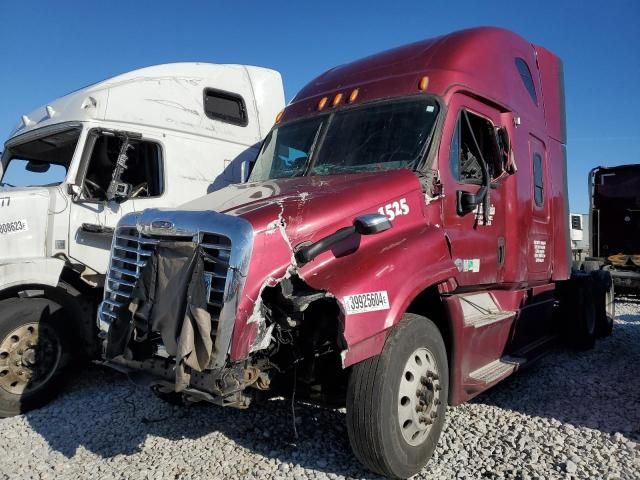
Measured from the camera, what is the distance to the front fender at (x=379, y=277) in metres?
2.95

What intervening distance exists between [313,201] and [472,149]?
190cm

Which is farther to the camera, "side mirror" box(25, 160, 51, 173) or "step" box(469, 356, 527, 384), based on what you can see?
"side mirror" box(25, 160, 51, 173)

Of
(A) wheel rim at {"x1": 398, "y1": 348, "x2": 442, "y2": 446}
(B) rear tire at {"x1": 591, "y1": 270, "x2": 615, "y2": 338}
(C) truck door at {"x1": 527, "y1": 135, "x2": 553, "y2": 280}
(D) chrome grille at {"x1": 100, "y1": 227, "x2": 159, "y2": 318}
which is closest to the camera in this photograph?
(A) wheel rim at {"x1": 398, "y1": 348, "x2": 442, "y2": 446}

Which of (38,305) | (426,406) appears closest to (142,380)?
(426,406)

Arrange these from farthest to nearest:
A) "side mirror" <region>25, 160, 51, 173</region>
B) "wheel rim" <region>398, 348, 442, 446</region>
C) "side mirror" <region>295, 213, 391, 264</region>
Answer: "side mirror" <region>25, 160, 51, 173</region>
"wheel rim" <region>398, 348, 442, 446</region>
"side mirror" <region>295, 213, 391, 264</region>

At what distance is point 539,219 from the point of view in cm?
568

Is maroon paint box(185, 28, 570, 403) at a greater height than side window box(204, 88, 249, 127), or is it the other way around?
side window box(204, 88, 249, 127)

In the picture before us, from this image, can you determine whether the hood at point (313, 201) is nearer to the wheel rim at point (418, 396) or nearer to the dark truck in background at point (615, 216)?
the wheel rim at point (418, 396)

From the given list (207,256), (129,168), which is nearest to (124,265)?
(207,256)

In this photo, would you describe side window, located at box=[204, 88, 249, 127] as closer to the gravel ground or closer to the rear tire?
the gravel ground

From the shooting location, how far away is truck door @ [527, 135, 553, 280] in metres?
5.50

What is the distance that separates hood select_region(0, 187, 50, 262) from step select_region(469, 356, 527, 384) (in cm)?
457

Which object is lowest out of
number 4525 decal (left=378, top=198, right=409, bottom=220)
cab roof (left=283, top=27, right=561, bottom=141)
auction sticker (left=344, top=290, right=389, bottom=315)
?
auction sticker (left=344, top=290, right=389, bottom=315)

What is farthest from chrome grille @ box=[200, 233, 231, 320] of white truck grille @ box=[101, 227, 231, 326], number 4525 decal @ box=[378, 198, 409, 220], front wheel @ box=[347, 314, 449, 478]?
number 4525 decal @ box=[378, 198, 409, 220]
